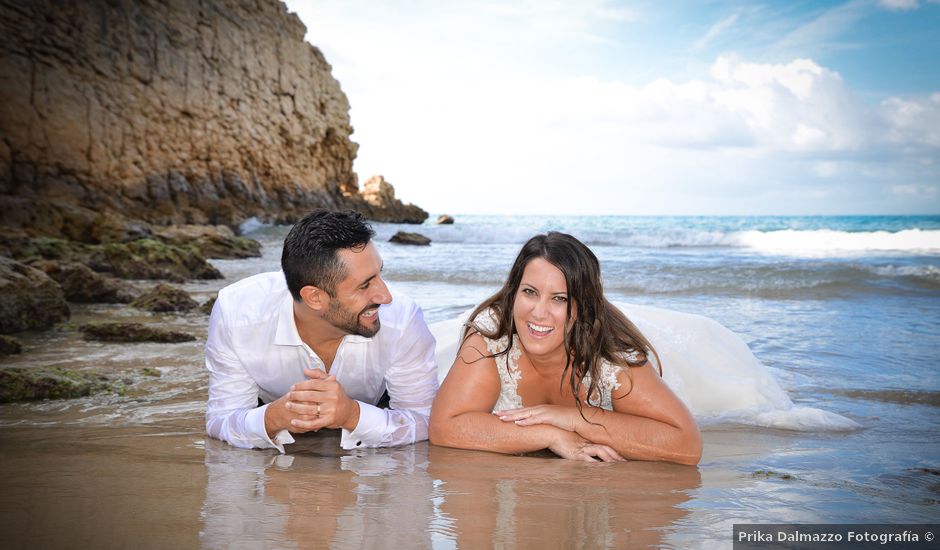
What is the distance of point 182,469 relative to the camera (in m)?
2.93

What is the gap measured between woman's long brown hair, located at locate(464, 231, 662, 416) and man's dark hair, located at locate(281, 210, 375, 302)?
768mm

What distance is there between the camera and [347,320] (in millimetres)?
3240

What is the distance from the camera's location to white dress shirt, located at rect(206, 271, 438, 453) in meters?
3.34

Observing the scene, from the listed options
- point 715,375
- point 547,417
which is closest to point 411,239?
point 715,375

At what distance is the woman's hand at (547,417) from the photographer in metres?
3.37

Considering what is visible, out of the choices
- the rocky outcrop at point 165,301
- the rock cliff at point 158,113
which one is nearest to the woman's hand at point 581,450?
the rocky outcrop at point 165,301

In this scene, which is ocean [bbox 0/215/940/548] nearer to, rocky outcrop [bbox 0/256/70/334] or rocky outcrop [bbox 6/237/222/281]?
rocky outcrop [bbox 0/256/70/334]

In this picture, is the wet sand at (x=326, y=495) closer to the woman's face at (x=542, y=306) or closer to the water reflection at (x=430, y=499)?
the water reflection at (x=430, y=499)

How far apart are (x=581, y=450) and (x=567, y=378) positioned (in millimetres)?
393

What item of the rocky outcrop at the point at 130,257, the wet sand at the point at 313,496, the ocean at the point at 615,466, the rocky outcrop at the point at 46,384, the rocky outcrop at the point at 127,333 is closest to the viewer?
the wet sand at the point at 313,496

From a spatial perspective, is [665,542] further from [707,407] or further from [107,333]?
[107,333]

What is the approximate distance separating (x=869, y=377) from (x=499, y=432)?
153 inches

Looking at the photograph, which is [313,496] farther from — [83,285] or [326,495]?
[83,285]

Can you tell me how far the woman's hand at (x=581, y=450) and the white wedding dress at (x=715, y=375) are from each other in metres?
1.46
